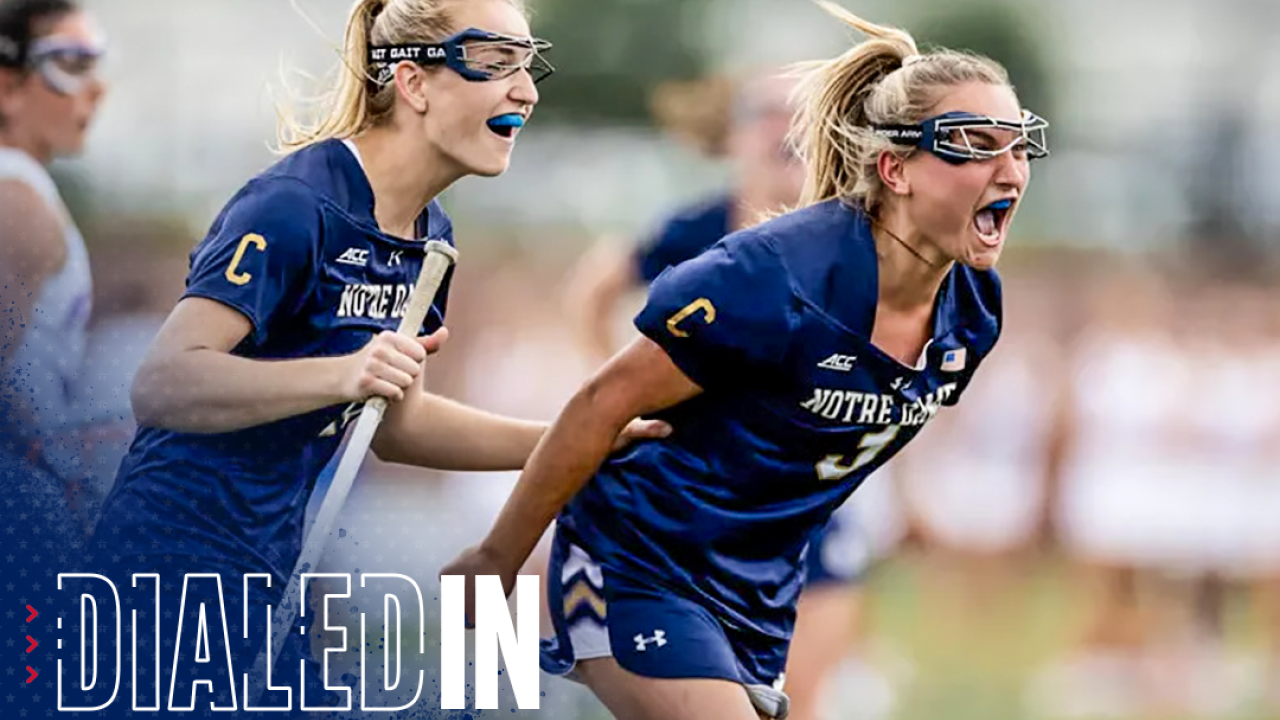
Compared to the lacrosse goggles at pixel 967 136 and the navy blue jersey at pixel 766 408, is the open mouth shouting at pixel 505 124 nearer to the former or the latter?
the navy blue jersey at pixel 766 408

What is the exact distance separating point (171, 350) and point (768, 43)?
Result: 272 inches

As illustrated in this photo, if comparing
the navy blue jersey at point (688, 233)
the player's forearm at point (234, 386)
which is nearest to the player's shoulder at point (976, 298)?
the player's forearm at point (234, 386)

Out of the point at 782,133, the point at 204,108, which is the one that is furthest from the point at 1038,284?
the point at 782,133

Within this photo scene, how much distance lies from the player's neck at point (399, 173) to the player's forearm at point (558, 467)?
54 cm

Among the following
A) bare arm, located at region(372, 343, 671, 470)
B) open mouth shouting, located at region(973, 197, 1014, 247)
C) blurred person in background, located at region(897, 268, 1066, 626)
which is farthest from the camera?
blurred person in background, located at region(897, 268, 1066, 626)

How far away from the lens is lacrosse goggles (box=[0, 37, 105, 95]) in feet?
23.6

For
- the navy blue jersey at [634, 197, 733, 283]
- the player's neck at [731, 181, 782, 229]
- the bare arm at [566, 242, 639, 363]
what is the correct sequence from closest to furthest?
the player's neck at [731, 181, 782, 229], the navy blue jersey at [634, 197, 733, 283], the bare arm at [566, 242, 639, 363]

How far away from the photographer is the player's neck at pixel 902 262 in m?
4.91

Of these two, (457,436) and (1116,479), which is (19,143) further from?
(1116,479)

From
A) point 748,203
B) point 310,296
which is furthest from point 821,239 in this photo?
point 748,203

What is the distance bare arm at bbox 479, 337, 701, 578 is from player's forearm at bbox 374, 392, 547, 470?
1.43ft

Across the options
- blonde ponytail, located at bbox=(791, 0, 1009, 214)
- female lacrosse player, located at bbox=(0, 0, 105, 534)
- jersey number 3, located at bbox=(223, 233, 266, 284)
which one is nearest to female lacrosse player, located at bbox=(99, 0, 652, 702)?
jersey number 3, located at bbox=(223, 233, 266, 284)

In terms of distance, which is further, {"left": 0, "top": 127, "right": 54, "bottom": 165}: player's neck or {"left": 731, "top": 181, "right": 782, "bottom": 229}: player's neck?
{"left": 731, "top": 181, "right": 782, "bottom": 229}: player's neck

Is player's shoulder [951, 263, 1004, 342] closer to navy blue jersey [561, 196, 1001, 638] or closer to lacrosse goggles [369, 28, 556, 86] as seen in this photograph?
navy blue jersey [561, 196, 1001, 638]
